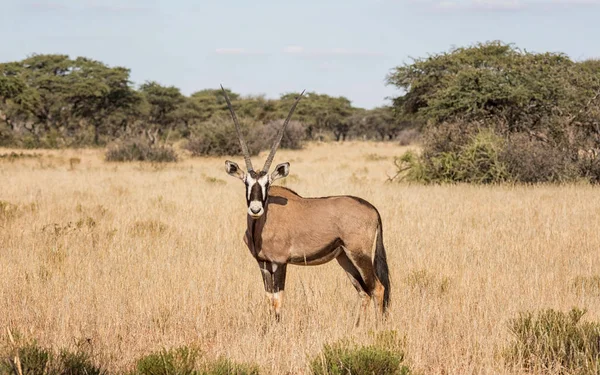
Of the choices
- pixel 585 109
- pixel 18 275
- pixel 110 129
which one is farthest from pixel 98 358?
pixel 110 129

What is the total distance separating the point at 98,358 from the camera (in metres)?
4.66

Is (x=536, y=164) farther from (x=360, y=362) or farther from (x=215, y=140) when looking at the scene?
(x=215, y=140)

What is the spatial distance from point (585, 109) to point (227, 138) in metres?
19.0

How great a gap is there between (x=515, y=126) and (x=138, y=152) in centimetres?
1621

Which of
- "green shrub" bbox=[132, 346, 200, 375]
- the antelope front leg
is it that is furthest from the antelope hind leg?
"green shrub" bbox=[132, 346, 200, 375]

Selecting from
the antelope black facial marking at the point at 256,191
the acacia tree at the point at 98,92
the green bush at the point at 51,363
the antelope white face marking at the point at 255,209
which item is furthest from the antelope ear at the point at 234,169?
the acacia tree at the point at 98,92

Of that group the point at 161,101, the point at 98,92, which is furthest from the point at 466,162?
the point at 161,101

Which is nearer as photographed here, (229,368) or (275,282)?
(229,368)

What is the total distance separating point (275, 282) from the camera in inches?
212

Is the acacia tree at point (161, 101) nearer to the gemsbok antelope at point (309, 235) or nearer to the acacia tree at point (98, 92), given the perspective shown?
the acacia tree at point (98, 92)

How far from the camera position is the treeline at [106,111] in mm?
33594

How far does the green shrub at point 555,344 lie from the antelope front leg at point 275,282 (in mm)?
1862

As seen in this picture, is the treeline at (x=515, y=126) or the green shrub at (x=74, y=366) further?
the treeline at (x=515, y=126)

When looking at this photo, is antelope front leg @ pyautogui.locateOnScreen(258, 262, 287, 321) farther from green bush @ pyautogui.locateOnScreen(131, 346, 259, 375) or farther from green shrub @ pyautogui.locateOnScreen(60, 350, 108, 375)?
green shrub @ pyautogui.locateOnScreen(60, 350, 108, 375)
